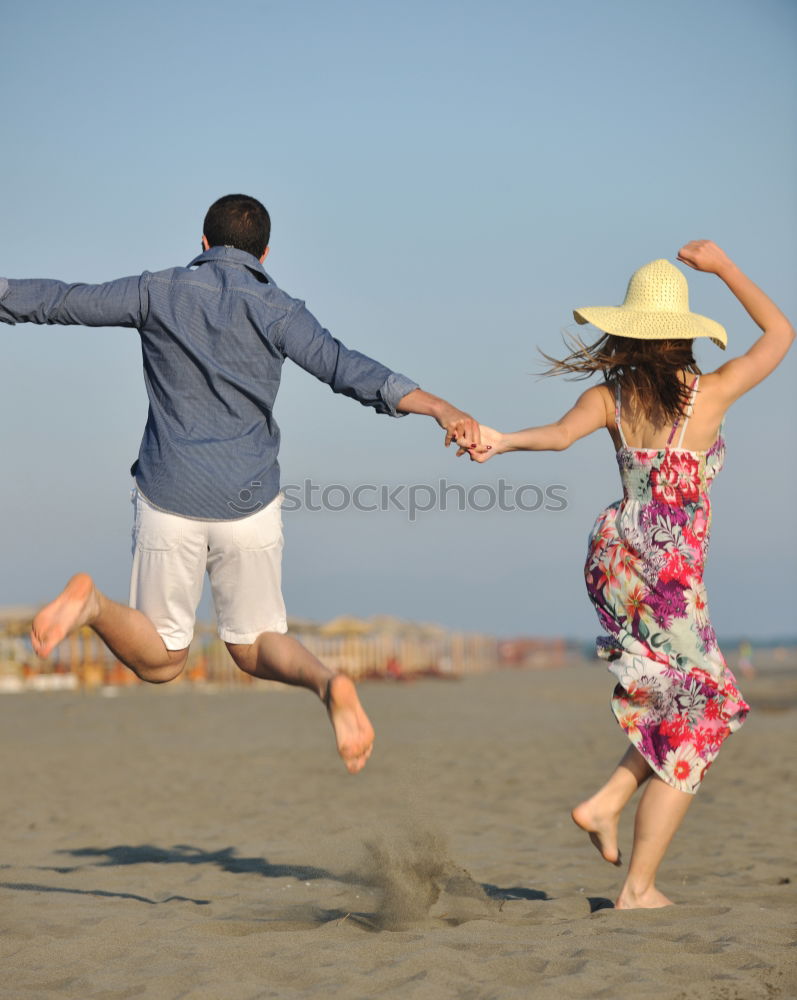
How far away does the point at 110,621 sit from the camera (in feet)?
12.5

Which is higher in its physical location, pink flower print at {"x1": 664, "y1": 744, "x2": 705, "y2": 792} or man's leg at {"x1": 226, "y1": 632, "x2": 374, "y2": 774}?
man's leg at {"x1": 226, "y1": 632, "x2": 374, "y2": 774}

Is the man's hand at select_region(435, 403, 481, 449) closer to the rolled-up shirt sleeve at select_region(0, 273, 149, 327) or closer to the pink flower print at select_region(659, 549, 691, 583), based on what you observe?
the pink flower print at select_region(659, 549, 691, 583)

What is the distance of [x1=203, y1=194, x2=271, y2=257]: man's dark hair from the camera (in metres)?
4.04

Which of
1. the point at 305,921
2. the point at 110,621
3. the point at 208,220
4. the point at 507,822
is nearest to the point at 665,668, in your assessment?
the point at 305,921

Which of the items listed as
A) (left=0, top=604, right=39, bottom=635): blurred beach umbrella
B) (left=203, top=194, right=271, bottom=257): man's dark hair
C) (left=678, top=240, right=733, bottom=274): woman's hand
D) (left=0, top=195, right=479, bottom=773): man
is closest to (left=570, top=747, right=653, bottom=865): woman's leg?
(left=0, top=195, right=479, bottom=773): man

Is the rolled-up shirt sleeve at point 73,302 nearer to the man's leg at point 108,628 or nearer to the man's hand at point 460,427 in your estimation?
the man's leg at point 108,628

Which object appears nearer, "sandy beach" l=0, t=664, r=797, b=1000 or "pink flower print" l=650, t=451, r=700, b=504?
"sandy beach" l=0, t=664, r=797, b=1000

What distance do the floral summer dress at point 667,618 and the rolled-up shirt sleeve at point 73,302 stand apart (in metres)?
1.82

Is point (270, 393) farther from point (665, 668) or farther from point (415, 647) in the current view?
point (415, 647)

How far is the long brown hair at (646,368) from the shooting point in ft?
13.1

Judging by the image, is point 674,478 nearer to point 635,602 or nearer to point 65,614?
point 635,602

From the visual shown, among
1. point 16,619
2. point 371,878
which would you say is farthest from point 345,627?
point 371,878

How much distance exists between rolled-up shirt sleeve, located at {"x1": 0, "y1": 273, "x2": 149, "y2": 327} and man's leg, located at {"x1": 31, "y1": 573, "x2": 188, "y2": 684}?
90 cm

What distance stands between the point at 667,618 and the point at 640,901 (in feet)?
3.31
